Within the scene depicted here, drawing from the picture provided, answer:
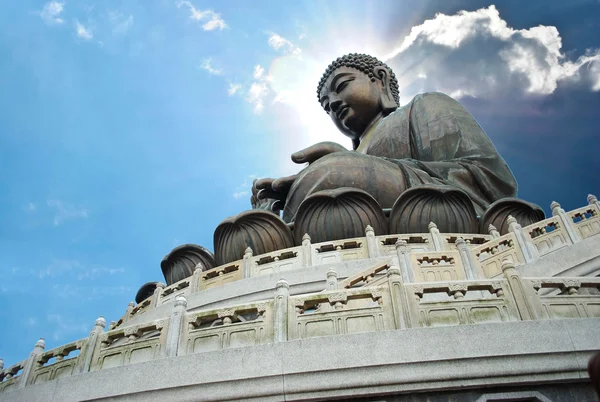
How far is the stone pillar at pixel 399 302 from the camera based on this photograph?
4.33 meters

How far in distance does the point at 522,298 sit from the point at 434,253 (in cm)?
223

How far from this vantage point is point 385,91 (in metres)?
19.1

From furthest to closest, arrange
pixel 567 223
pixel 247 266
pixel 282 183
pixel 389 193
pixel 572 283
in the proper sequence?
pixel 282 183 < pixel 389 193 < pixel 247 266 < pixel 567 223 < pixel 572 283

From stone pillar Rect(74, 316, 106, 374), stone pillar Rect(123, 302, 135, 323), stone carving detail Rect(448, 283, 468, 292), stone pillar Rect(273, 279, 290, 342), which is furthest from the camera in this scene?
stone pillar Rect(123, 302, 135, 323)

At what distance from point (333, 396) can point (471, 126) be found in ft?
42.1

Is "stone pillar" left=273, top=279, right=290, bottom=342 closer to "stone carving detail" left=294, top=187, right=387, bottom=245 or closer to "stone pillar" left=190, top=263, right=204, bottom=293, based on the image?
"stone pillar" left=190, top=263, right=204, bottom=293

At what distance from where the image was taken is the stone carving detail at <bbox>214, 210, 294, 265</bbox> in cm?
1061

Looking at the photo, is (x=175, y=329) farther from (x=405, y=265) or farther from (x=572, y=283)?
(x=572, y=283)

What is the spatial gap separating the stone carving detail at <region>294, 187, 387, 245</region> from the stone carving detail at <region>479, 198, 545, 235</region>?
2.14 m

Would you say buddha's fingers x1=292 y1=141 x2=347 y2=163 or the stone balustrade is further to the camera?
buddha's fingers x1=292 y1=141 x2=347 y2=163

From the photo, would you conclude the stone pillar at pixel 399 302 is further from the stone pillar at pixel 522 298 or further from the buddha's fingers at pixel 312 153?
the buddha's fingers at pixel 312 153

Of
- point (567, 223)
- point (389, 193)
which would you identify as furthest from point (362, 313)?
point (389, 193)

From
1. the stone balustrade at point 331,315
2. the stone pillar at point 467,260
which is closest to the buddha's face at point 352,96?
the stone pillar at point 467,260

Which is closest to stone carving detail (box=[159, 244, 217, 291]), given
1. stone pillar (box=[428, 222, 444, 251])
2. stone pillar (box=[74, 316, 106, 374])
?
stone pillar (box=[428, 222, 444, 251])
